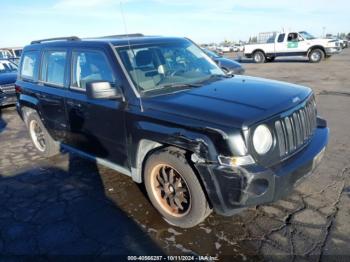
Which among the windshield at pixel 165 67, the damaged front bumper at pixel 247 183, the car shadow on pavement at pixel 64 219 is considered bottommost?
the car shadow on pavement at pixel 64 219

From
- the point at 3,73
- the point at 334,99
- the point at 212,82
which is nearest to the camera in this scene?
the point at 212,82

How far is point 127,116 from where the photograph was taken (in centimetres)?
358

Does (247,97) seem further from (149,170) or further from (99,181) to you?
(99,181)

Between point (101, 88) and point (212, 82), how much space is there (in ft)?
4.30

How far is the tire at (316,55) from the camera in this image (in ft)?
70.2

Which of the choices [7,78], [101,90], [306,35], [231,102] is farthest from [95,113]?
[306,35]

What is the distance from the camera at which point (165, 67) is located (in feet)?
13.1

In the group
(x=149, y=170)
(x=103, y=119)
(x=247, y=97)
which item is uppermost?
(x=247, y=97)

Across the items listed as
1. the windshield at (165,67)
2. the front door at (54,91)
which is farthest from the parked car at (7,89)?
the windshield at (165,67)

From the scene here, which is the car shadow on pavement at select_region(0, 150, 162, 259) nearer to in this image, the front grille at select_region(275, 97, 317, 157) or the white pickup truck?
the front grille at select_region(275, 97, 317, 157)

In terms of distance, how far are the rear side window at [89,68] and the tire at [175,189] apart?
1114mm

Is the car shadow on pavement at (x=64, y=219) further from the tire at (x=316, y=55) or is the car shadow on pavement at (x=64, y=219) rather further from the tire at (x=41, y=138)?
the tire at (x=316, y=55)

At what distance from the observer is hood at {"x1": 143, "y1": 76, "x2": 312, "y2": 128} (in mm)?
2896

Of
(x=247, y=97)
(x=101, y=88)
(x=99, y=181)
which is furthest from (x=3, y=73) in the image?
(x=247, y=97)
